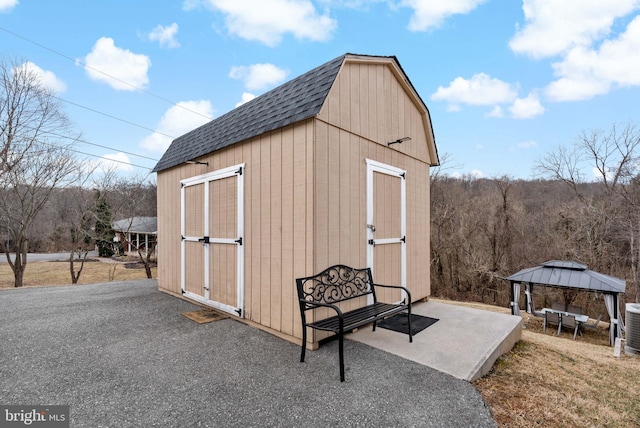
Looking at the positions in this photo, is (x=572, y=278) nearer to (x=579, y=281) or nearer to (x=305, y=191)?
(x=579, y=281)

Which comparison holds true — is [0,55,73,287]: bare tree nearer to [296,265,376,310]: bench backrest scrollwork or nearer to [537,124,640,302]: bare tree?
[296,265,376,310]: bench backrest scrollwork

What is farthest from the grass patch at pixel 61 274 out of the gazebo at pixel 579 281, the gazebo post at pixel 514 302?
the gazebo at pixel 579 281

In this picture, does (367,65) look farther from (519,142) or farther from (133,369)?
(519,142)

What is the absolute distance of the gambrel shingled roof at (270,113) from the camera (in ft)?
9.93

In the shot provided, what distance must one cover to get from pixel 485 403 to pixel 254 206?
2.87 metres

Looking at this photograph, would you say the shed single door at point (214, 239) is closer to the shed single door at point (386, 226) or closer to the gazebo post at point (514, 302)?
the shed single door at point (386, 226)

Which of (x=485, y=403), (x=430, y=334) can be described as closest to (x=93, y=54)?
(x=430, y=334)

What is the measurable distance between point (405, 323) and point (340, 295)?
0.97 meters

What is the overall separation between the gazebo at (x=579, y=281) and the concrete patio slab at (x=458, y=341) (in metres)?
5.21

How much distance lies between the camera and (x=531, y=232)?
12.7m

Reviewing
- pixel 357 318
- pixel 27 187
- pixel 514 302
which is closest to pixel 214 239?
pixel 357 318

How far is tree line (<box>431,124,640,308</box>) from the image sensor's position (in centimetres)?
1051

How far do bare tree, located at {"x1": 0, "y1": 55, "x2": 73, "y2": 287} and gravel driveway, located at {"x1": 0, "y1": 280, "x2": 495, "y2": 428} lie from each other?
9.19 metres

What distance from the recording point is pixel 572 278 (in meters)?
7.28
